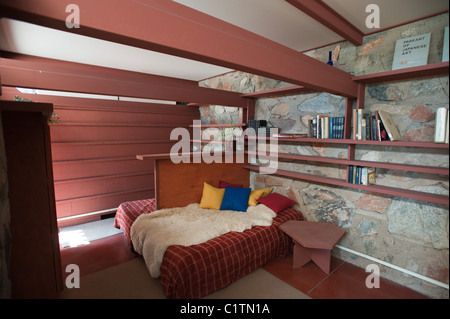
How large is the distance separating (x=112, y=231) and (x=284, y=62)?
3.24 m

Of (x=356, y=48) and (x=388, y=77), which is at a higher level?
(x=356, y=48)

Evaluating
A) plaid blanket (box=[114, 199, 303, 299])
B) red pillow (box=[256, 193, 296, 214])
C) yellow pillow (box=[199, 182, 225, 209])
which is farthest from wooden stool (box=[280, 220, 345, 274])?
yellow pillow (box=[199, 182, 225, 209])

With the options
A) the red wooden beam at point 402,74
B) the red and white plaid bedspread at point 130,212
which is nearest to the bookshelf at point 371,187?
the red wooden beam at point 402,74

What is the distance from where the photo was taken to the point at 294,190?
3.04 meters

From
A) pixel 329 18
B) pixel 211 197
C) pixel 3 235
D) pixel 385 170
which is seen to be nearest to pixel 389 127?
pixel 385 170

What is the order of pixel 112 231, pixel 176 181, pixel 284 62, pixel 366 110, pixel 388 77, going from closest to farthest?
pixel 284 62 → pixel 388 77 → pixel 366 110 → pixel 176 181 → pixel 112 231

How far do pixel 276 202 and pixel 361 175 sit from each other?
106 centimetres

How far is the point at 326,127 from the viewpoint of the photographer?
2.46m

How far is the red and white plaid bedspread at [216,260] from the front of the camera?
1822 millimetres

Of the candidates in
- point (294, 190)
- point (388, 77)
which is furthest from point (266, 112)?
point (388, 77)

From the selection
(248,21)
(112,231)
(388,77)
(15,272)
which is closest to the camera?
(15,272)

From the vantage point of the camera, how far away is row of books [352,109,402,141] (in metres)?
1.90

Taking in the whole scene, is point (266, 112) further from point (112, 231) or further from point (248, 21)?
point (112, 231)

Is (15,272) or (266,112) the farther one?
(266,112)
